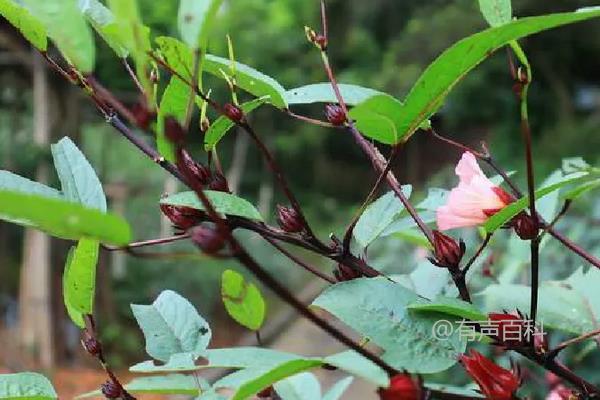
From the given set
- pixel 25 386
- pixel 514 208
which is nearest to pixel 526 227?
pixel 514 208

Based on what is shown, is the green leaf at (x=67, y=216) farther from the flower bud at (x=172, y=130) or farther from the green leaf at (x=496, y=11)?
the green leaf at (x=496, y=11)

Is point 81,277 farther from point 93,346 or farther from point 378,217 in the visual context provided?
point 378,217

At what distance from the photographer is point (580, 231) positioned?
1.67m

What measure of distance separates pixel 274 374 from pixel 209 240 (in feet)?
0.20

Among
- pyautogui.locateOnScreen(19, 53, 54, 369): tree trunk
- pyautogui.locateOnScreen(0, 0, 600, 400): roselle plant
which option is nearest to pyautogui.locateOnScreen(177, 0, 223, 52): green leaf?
pyautogui.locateOnScreen(0, 0, 600, 400): roselle plant

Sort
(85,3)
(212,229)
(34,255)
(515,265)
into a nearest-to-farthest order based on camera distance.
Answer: (212,229), (85,3), (515,265), (34,255)

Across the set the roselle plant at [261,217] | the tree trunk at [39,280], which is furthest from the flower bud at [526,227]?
the tree trunk at [39,280]

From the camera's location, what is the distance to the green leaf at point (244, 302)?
381 millimetres

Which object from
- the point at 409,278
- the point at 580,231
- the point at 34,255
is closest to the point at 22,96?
the point at 34,255

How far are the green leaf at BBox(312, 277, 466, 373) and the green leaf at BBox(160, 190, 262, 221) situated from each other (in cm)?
4

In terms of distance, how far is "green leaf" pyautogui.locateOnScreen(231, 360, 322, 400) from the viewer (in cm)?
27

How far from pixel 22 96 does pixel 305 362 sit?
3.61m

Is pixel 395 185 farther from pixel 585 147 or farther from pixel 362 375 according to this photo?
pixel 585 147

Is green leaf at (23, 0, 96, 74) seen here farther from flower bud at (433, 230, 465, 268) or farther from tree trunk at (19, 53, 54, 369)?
tree trunk at (19, 53, 54, 369)
